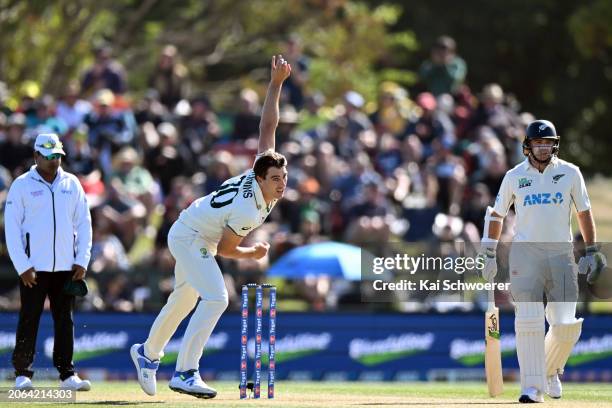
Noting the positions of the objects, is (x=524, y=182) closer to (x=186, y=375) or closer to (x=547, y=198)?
(x=547, y=198)

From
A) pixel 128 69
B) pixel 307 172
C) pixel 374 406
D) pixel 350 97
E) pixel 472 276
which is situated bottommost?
pixel 374 406

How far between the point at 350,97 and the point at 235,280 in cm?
554

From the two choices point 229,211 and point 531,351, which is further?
point 531,351

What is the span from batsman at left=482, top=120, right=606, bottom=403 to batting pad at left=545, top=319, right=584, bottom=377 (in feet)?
0.28

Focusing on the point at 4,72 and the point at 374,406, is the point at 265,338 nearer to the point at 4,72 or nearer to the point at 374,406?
the point at 374,406

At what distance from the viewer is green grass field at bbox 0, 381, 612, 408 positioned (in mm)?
11914

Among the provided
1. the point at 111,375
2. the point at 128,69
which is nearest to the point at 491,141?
the point at 111,375

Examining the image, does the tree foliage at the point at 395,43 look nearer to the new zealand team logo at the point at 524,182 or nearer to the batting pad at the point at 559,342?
the batting pad at the point at 559,342

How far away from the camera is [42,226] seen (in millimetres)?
12930

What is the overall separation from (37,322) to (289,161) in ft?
30.5

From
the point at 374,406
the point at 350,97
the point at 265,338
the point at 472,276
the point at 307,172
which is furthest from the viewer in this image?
the point at 350,97

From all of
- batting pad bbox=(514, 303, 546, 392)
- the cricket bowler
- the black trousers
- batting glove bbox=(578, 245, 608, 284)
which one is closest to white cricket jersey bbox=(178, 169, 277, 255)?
the cricket bowler

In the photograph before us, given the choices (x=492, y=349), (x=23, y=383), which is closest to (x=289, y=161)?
(x=492, y=349)

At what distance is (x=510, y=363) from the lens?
1902cm
